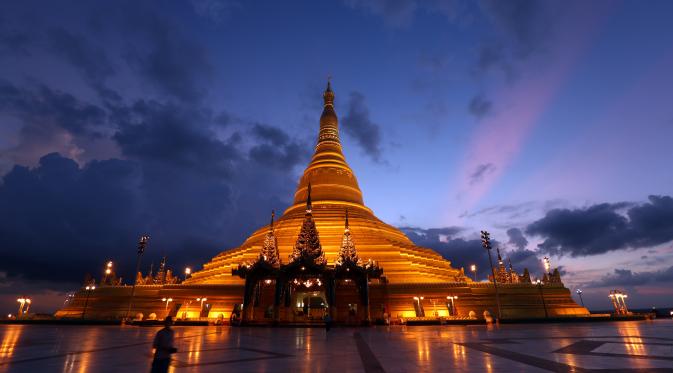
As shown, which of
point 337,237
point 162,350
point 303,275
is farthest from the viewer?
point 337,237

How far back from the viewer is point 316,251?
30578 mm

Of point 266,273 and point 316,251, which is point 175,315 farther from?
point 316,251

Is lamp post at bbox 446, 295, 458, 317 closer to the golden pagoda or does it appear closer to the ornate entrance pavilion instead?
the golden pagoda

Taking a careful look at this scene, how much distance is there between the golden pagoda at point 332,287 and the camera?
96.3 feet

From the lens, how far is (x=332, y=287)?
28.9 metres

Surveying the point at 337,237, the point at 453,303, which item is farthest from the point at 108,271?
the point at 453,303

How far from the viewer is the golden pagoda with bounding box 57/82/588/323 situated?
29359 millimetres

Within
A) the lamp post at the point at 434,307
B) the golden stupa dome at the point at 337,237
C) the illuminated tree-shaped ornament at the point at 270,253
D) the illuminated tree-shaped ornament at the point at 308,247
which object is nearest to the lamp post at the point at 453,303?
the lamp post at the point at 434,307

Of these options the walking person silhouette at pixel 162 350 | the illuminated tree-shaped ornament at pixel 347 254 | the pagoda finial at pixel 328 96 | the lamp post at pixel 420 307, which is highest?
the pagoda finial at pixel 328 96

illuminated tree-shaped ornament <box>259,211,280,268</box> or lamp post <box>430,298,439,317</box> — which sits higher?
illuminated tree-shaped ornament <box>259,211,280,268</box>

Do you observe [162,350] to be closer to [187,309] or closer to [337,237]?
[187,309]

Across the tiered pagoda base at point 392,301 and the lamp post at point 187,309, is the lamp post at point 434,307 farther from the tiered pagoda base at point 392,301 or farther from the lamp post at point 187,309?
the lamp post at point 187,309

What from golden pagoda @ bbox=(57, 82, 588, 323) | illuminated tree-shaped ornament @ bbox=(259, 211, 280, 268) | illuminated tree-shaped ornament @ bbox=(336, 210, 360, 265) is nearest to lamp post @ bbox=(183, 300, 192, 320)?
golden pagoda @ bbox=(57, 82, 588, 323)

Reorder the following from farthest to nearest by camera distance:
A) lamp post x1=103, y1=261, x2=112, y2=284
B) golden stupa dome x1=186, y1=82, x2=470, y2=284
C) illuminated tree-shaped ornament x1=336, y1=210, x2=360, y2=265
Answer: lamp post x1=103, y1=261, x2=112, y2=284 → golden stupa dome x1=186, y1=82, x2=470, y2=284 → illuminated tree-shaped ornament x1=336, y1=210, x2=360, y2=265
